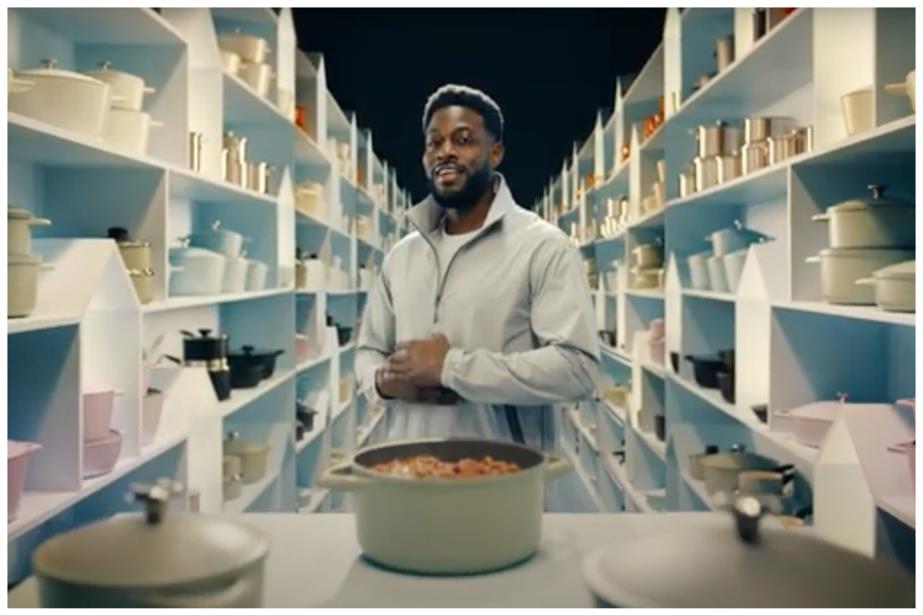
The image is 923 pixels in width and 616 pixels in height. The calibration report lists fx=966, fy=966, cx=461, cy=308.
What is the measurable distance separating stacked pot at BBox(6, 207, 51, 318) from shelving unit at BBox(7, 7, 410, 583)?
34 mm

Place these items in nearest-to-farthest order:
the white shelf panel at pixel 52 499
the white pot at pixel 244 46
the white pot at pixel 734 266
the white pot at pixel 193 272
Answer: the white shelf panel at pixel 52 499 < the white pot at pixel 193 272 < the white pot at pixel 734 266 < the white pot at pixel 244 46

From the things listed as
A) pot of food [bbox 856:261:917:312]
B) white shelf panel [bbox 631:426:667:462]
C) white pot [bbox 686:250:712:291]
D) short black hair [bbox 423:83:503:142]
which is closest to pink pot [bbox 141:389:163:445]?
short black hair [bbox 423:83:503:142]

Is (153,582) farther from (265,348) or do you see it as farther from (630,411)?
(630,411)

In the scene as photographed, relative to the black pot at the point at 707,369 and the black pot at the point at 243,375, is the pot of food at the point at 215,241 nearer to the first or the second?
the black pot at the point at 243,375

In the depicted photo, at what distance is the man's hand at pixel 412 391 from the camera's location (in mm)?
1886

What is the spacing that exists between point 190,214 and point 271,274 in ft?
1.36

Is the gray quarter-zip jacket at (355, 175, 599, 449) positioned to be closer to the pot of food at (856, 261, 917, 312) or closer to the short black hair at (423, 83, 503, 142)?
the short black hair at (423, 83, 503, 142)

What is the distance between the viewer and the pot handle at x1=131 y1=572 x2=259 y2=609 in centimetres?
81

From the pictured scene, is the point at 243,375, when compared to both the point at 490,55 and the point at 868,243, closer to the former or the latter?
the point at 868,243

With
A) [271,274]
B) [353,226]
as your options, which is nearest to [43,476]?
[271,274]

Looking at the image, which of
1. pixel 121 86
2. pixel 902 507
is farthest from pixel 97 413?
pixel 902 507

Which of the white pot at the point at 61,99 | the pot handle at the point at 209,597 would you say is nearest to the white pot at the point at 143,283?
the white pot at the point at 61,99

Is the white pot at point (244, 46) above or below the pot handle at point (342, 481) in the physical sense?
above

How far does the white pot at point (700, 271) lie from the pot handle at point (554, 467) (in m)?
2.19
